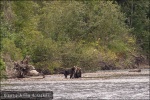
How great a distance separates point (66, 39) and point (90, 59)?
9.87 m

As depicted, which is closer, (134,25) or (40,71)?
(40,71)

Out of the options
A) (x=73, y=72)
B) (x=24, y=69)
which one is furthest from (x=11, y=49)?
(x=73, y=72)

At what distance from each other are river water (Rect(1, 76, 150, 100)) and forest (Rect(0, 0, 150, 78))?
1144 centimetres

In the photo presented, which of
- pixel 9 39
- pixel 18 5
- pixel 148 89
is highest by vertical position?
pixel 18 5

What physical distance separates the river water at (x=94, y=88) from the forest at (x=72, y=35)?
11442 mm

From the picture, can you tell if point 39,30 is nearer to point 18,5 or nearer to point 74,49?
point 18,5

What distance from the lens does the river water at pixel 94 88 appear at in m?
31.8

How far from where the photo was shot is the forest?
2188 inches

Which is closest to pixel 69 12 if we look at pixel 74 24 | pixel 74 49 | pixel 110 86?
pixel 74 24

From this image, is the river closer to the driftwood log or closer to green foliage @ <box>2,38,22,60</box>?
the driftwood log

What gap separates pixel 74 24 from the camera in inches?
2808

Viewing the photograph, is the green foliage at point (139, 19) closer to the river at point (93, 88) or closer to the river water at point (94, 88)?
the river at point (93, 88)

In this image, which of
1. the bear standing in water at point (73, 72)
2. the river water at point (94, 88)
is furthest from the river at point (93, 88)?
the bear standing in water at point (73, 72)

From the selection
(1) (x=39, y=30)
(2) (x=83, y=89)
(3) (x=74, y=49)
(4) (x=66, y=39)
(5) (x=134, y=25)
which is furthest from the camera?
(5) (x=134, y=25)
